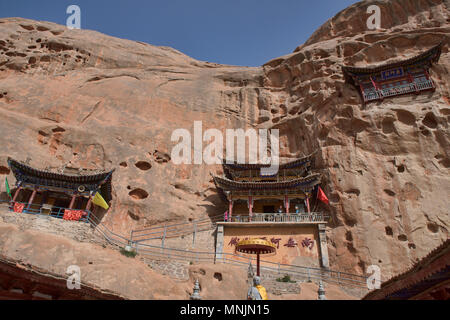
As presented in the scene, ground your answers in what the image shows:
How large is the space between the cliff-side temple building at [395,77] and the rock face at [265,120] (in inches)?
25.4

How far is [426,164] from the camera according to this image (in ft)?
56.7

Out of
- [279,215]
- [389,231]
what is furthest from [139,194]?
[389,231]

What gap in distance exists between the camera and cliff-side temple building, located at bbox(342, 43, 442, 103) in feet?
67.8

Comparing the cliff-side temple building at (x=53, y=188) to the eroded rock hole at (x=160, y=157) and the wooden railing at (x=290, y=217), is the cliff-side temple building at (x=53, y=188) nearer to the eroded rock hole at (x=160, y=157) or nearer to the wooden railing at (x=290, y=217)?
the eroded rock hole at (x=160, y=157)

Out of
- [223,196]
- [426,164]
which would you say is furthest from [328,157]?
[223,196]

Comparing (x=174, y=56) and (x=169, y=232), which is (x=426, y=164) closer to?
(x=169, y=232)

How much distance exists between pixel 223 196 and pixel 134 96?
1222 cm

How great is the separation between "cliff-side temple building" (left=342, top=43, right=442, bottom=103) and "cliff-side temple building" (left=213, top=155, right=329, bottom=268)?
684 centimetres

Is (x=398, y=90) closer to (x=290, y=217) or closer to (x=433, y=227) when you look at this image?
(x=433, y=227)

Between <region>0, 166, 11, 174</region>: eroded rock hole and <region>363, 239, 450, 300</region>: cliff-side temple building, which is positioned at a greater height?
<region>0, 166, 11, 174</region>: eroded rock hole

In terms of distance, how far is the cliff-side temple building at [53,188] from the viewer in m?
16.5

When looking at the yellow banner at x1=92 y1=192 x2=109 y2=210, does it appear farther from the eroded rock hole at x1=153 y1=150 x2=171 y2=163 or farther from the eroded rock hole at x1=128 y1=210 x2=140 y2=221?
the eroded rock hole at x1=153 y1=150 x2=171 y2=163

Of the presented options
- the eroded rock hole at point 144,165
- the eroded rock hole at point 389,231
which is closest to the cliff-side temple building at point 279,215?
the eroded rock hole at point 389,231

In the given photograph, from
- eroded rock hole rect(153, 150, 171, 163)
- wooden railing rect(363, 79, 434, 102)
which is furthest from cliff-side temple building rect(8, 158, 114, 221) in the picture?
wooden railing rect(363, 79, 434, 102)
